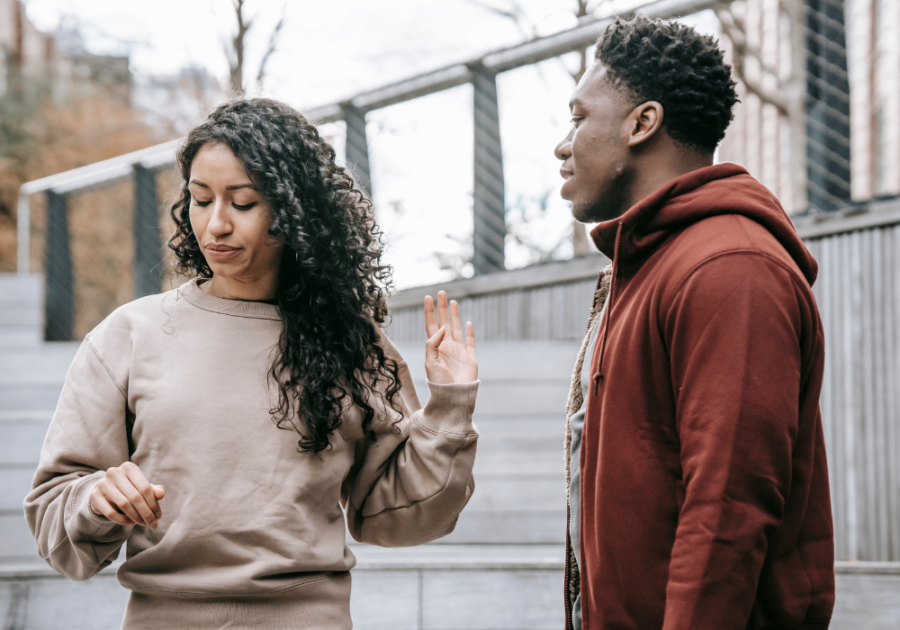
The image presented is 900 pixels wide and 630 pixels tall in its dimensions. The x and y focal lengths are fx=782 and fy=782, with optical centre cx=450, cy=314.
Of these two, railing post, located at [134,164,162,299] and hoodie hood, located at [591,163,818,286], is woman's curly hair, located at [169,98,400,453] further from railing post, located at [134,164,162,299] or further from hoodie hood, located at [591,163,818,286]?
railing post, located at [134,164,162,299]

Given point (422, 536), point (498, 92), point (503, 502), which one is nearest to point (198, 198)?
point (422, 536)

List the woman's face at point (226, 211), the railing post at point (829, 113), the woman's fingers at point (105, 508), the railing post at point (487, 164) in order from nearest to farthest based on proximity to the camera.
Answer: the woman's fingers at point (105, 508), the woman's face at point (226, 211), the railing post at point (829, 113), the railing post at point (487, 164)

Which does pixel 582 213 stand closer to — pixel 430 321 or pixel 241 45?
pixel 430 321

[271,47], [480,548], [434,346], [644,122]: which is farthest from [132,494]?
[271,47]

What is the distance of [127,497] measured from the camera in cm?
139

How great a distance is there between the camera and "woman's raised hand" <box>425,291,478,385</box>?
69.6 inches

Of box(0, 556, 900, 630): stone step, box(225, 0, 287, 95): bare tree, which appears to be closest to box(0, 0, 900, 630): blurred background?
box(0, 556, 900, 630): stone step

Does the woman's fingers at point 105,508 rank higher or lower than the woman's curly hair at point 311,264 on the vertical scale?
lower

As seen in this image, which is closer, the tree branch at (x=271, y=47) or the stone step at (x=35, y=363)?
the stone step at (x=35, y=363)

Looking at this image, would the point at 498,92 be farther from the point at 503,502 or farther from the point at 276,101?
the point at 276,101

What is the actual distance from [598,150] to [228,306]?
0.87m

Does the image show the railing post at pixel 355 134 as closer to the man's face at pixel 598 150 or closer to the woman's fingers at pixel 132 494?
the man's face at pixel 598 150

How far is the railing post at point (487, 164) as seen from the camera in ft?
13.5

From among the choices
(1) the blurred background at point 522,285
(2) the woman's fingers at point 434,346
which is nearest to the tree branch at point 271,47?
(1) the blurred background at point 522,285
